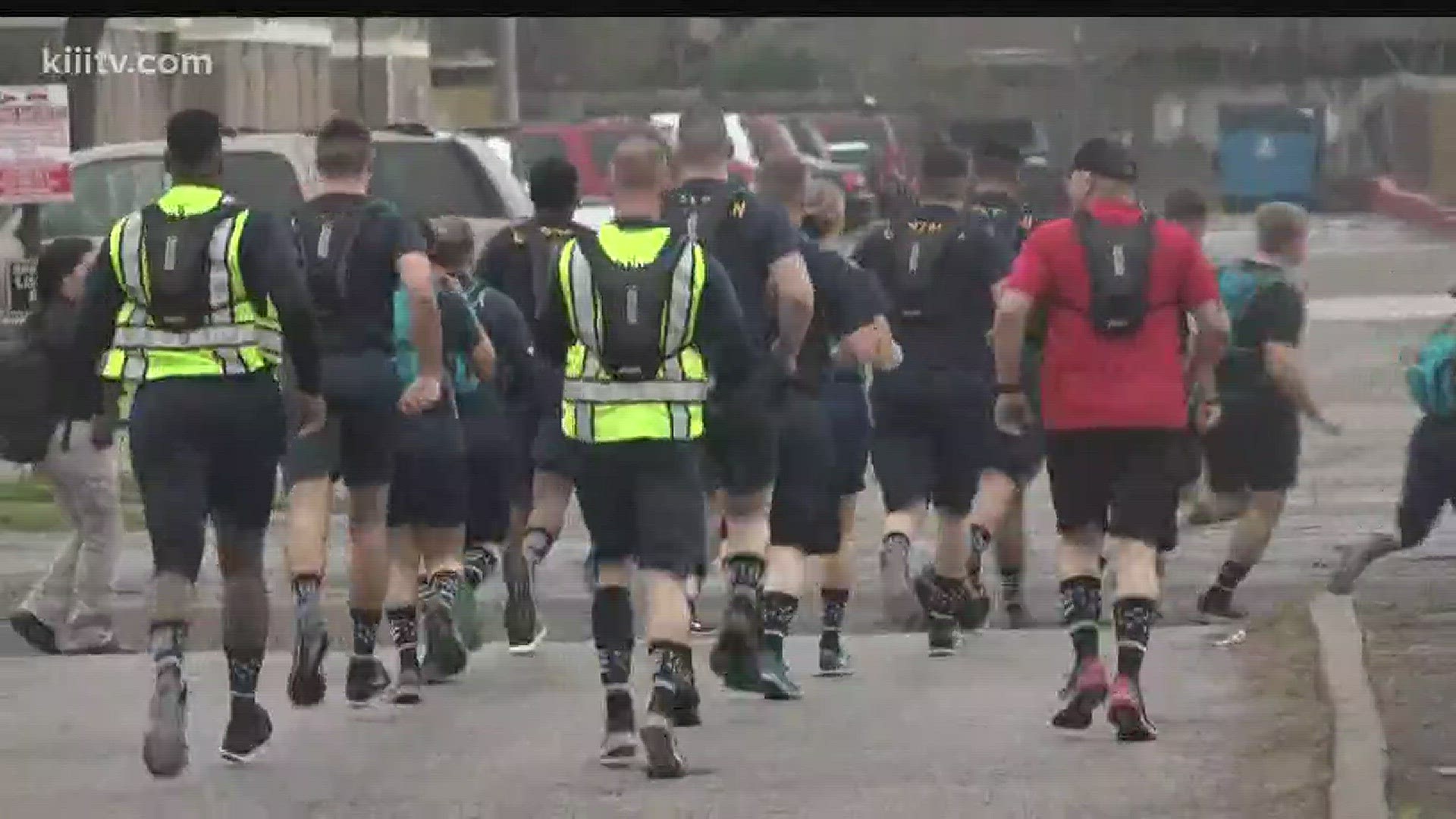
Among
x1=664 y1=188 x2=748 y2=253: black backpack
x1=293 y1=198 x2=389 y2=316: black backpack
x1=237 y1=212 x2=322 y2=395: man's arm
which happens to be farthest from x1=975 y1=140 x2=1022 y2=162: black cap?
x1=237 y1=212 x2=322 y2=395: man's arm

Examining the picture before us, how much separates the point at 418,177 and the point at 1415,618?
3203 millimetres

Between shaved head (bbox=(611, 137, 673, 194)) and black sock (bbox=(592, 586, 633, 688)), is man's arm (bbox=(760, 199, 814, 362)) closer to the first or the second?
shaved head (bbox=(611, 137, 673, 194))

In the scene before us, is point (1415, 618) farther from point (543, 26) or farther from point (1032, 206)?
point (543, 26)

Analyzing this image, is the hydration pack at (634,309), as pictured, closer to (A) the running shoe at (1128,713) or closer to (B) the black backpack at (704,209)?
(B) the black backpack at (704,209)

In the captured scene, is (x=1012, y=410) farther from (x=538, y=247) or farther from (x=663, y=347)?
(x=538, y=247)

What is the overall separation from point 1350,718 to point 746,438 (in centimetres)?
163

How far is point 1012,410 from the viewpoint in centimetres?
1060

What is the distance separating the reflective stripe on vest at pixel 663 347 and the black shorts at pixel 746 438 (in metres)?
0.63

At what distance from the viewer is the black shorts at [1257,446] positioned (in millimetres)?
12484

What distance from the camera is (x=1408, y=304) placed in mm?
13656

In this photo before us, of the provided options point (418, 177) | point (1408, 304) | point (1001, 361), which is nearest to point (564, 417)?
point (1001, 361)

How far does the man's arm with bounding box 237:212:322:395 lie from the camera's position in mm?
9953

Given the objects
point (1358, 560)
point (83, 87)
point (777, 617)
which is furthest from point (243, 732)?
point (1358, 560)

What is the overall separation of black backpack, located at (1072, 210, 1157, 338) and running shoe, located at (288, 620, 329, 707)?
2.11 m
